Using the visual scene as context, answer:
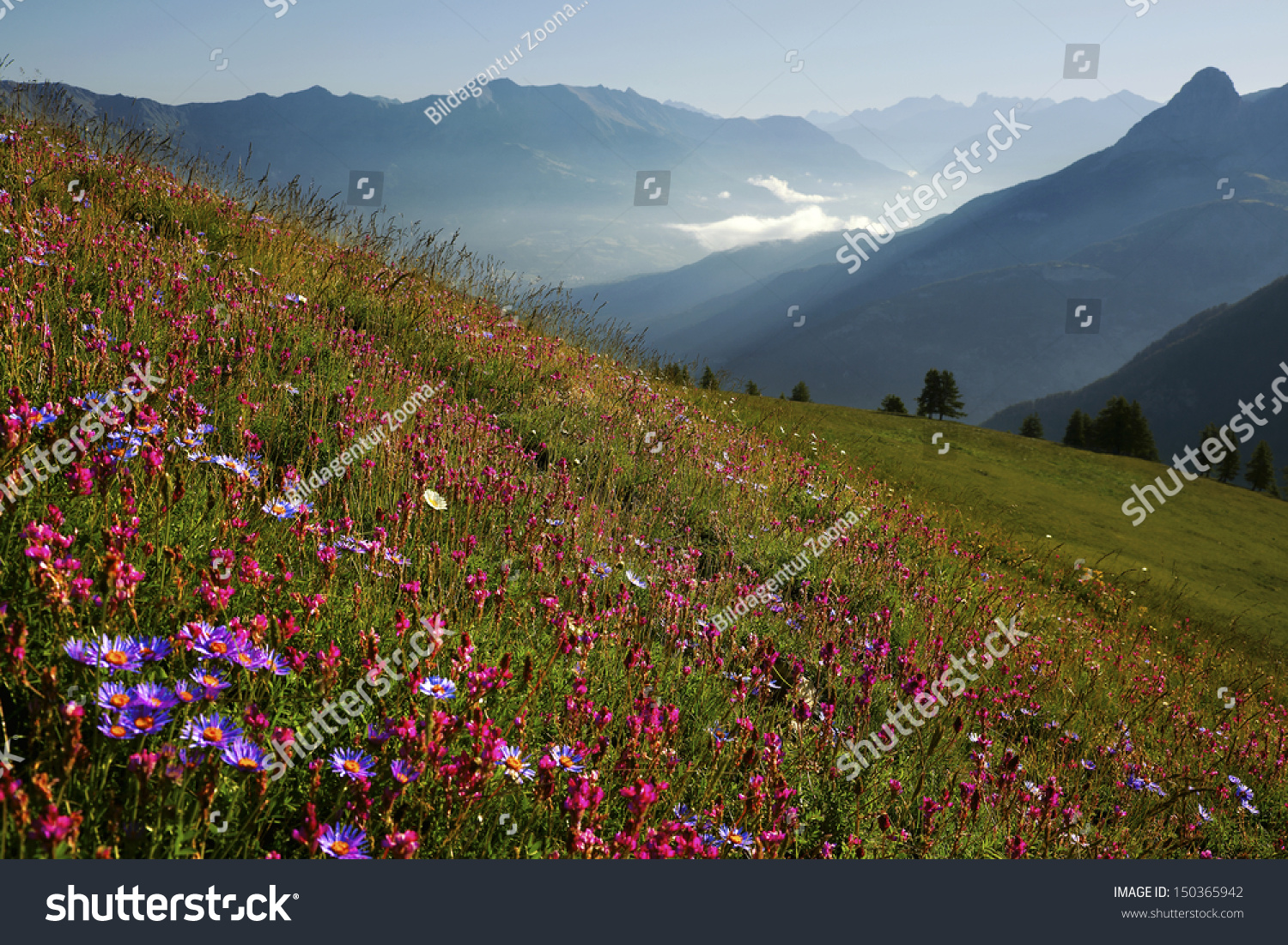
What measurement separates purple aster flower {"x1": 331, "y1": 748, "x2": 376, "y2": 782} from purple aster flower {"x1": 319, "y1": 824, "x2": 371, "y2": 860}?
12cm

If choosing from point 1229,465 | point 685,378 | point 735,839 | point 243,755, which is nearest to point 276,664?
point 243,755

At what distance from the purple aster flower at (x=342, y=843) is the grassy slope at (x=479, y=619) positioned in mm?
79

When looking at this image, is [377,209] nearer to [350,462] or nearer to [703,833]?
[350,462]

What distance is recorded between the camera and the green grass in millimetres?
13398

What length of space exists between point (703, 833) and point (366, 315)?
20.8 feet

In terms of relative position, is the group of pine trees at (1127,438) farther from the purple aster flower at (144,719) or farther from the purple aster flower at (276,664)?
the purple aster flower at (144,719)

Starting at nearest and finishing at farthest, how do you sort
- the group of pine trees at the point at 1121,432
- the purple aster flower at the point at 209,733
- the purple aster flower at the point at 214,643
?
the purple aster flower at the point at 209,733 → the purple aster flower at the point at 214,643 → the group of pine trees at the point at 1121,432

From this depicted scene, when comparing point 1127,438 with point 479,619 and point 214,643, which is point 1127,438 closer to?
point 479,619

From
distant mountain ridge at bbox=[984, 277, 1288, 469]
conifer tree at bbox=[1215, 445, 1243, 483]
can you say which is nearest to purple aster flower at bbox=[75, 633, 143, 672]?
conifer tree at bbox=[1215, 445, 1243, 483]

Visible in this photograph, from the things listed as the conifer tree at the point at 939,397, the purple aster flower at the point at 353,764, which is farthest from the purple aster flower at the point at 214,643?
the conifer tree at the point at 939,397

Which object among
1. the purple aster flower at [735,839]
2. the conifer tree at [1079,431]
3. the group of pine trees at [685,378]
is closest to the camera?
the purple aster flower at [735,839]

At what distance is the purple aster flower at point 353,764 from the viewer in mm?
Result: 1553

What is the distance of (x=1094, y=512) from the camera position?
18891 millimetres

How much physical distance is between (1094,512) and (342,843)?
2240 centimetres
